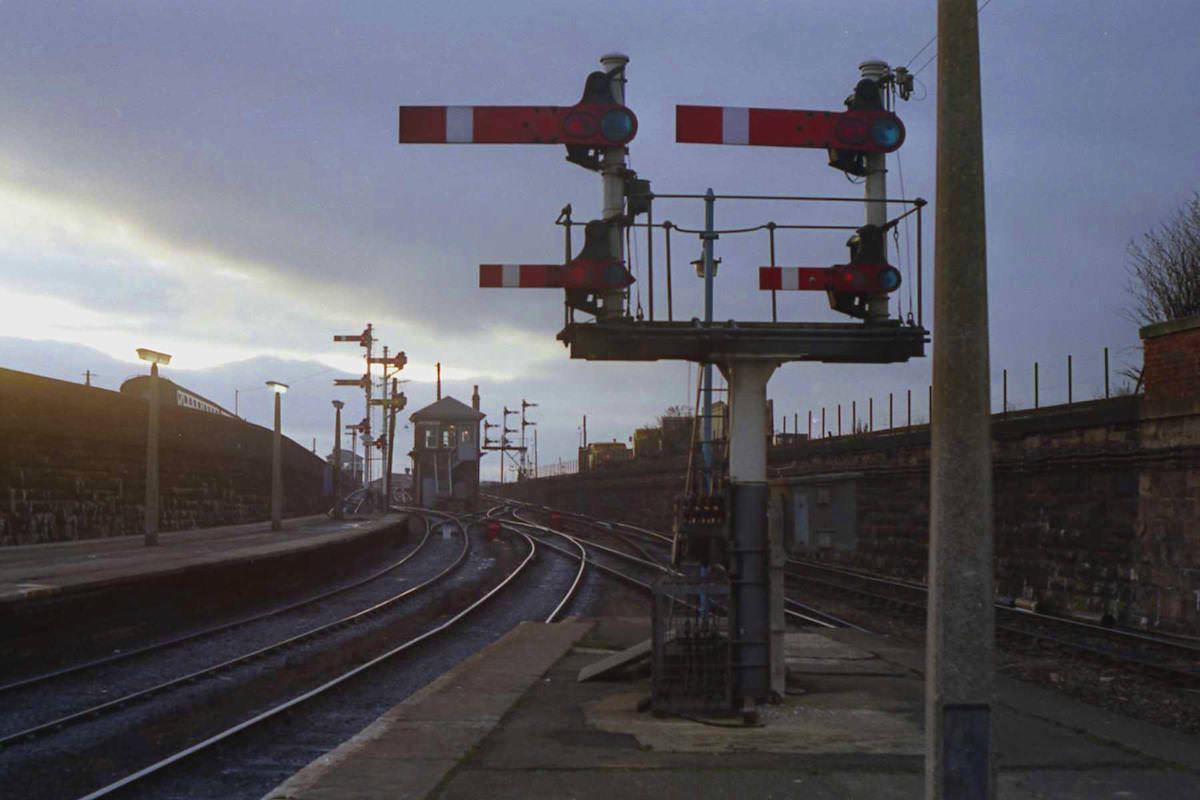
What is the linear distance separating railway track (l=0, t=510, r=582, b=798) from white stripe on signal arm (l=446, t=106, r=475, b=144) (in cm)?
521

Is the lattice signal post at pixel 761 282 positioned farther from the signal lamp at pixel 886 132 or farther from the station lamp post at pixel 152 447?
the station lamp post at pixel 152 447

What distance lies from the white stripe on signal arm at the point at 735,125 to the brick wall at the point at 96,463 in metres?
18.0

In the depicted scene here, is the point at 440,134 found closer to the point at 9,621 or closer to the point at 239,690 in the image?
the point at 239,690

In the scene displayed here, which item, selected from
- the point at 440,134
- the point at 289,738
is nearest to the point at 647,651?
the point at 289,738

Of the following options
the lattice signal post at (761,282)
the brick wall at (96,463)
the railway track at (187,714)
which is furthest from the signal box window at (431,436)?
the lattice signal post at (761,282)

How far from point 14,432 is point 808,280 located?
1853 cm

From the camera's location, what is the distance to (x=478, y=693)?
32.9 ft

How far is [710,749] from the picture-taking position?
7.57 meters

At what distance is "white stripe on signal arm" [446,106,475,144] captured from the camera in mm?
9141

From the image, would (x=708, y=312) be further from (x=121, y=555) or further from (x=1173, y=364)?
(x=121, y=555)

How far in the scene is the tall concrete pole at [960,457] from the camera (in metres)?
4.36

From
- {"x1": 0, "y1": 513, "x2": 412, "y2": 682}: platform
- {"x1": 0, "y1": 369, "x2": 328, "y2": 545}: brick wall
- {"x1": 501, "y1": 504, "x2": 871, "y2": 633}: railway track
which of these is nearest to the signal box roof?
{"x1": 501, "y1": 504, "x2": 871, "y2": 633}: railway track

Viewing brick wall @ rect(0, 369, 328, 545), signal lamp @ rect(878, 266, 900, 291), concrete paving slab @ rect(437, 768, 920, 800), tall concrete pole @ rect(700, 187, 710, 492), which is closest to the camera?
concrete paving slab @ rect(437, 768, 920, 800)

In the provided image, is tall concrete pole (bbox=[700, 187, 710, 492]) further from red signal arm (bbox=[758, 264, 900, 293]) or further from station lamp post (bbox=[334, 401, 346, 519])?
station lamp post (bbox=[334, 401, 346, 519])
